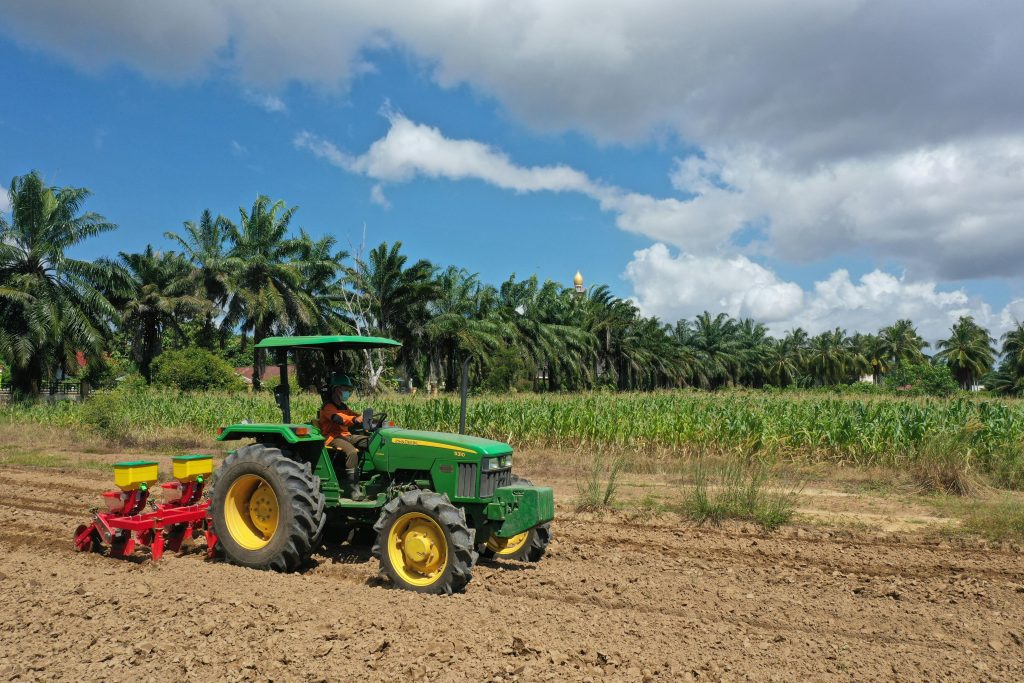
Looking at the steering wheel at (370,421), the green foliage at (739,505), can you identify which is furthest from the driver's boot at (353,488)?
the green foliage at (739,505)

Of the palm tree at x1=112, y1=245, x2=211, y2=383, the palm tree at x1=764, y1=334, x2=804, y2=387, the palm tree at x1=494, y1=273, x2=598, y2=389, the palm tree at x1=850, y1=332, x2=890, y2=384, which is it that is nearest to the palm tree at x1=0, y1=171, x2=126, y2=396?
the palm tree at x1=112, y1=245, x2=211, y2=383

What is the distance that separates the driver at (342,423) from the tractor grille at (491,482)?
138cm

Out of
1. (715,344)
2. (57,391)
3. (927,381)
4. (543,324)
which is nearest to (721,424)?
(543,324)

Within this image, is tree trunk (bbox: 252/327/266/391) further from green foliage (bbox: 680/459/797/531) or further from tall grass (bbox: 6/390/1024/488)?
green foliage (bbox: 680/459/797/531)

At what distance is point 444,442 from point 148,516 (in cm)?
315

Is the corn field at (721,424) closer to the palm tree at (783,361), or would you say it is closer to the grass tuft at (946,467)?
the grass tuft at (946,467)

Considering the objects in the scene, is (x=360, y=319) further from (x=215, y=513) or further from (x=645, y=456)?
(x=215, y=513)

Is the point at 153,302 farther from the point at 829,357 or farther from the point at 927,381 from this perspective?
the point at 829,357

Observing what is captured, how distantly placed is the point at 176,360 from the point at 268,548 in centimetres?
2986

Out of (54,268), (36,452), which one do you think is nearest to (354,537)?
(36,452)

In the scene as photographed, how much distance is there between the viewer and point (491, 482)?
6.63 m

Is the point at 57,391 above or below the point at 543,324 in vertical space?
below

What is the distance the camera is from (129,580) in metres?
6.43

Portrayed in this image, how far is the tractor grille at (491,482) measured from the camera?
6.52 meters
